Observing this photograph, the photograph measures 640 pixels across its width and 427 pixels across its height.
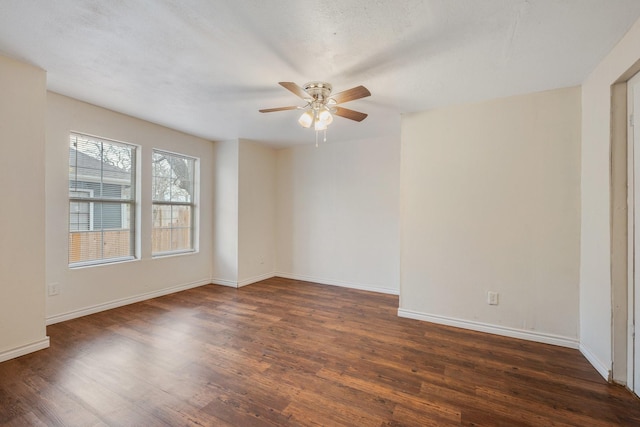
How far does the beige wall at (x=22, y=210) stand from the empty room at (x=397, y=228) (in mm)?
16

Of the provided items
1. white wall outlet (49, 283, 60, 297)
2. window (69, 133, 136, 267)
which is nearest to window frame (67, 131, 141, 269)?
window (69, 133, 136, 267)

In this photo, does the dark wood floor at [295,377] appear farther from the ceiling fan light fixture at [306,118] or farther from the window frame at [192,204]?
the ceiling fan light fixture at [306,118]

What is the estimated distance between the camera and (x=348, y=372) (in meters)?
2.13

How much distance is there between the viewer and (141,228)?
12.4 ft

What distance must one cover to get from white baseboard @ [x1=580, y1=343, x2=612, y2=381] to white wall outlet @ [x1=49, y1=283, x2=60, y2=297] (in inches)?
198

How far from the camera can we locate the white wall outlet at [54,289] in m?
2.94

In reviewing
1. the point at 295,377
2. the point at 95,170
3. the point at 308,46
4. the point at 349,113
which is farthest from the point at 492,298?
the point at 95,170

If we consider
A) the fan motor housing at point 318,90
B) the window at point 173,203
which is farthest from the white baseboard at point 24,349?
the fan motor housing at point 318,90

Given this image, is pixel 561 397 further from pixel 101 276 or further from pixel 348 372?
pixel 101 276

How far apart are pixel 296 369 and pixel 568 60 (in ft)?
10.4

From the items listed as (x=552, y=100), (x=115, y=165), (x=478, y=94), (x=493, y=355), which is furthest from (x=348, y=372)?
(x=115, y=165)

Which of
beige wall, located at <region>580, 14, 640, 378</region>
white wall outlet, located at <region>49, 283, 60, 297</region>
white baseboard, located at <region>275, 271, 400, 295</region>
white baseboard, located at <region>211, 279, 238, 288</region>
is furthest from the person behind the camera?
white baseboard, located at <region>211, 279, 238, 288</region>

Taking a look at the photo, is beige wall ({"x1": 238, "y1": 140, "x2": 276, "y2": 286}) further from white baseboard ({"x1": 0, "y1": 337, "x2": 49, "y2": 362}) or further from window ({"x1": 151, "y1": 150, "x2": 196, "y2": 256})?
white baseboard ({"x1": 0, "y1": 337, "x2": 49, "y2": 362})

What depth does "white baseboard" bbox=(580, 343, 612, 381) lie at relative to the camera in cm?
203
